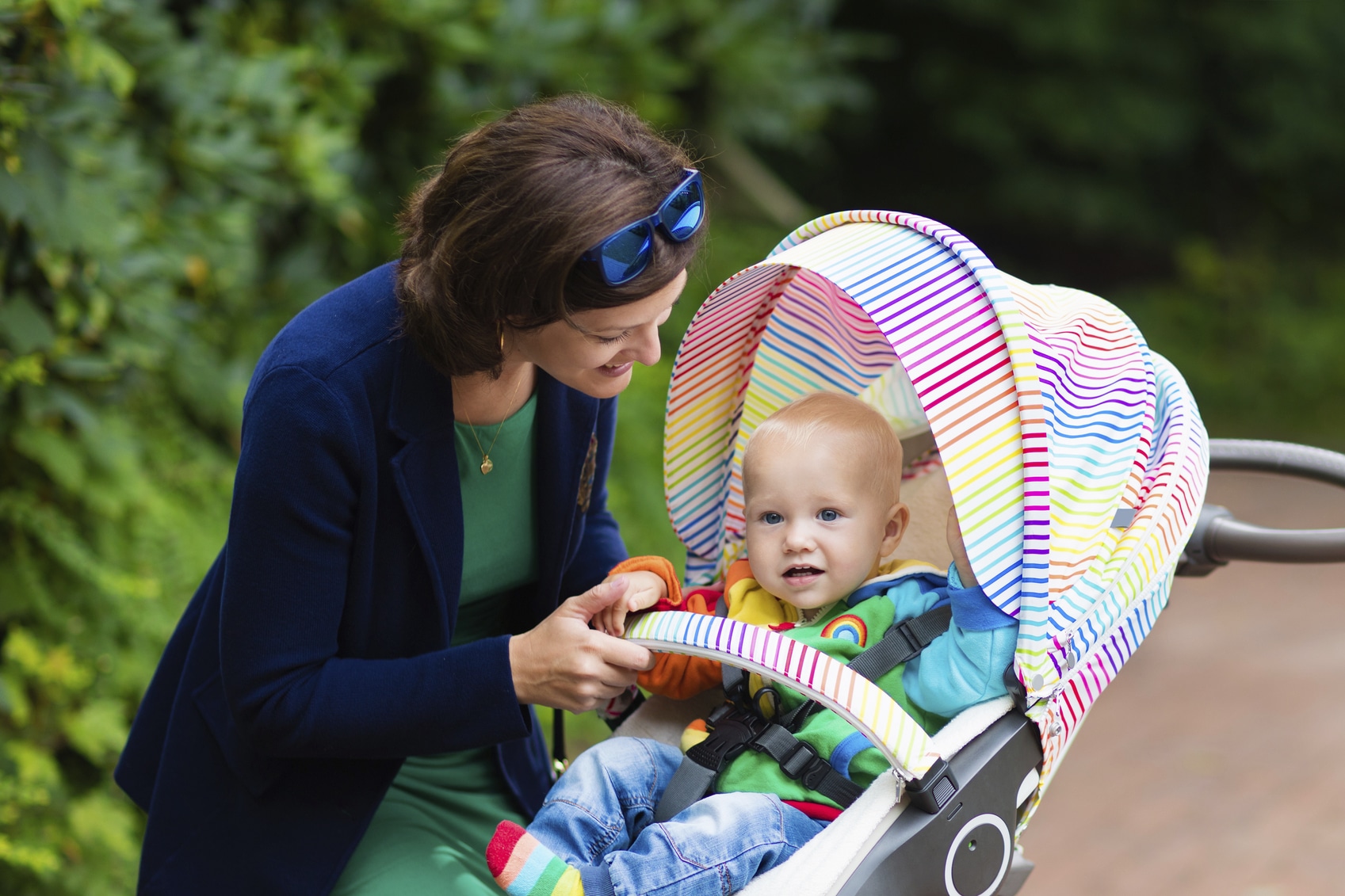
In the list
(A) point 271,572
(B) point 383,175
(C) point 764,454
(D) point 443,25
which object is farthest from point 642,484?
(A) point 271,572

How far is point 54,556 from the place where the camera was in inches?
110

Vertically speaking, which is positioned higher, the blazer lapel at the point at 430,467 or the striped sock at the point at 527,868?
the blazer lapel at the point at 430,467

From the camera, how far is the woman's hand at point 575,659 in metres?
1.54

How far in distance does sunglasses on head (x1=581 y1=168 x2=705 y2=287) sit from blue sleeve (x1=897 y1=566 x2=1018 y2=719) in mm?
594

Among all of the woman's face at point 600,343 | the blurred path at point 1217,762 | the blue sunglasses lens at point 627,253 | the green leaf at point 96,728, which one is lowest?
the blurred path at point 1217,762

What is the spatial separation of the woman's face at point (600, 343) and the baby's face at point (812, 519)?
26 cm

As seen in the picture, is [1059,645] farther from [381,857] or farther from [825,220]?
[381,857]

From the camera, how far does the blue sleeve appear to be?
1.54 m

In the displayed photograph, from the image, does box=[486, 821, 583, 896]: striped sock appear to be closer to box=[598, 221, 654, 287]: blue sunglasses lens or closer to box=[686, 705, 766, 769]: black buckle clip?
box=[686, 705, 766, 769]: black buckle clip

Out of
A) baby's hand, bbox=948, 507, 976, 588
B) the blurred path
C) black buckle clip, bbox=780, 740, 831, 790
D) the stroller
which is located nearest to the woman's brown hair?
the stroller

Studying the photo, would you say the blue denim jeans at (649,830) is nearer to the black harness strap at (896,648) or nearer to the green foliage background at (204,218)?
the black harness strap at (896,648)

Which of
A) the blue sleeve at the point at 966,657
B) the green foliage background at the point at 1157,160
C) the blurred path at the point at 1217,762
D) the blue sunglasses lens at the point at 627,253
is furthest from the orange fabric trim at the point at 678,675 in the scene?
the green foliage background at the point at 1157,160

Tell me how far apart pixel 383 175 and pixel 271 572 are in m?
3.10

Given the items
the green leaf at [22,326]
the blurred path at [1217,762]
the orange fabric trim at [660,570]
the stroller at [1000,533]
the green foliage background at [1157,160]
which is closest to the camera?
the stroller at [1000,533]
